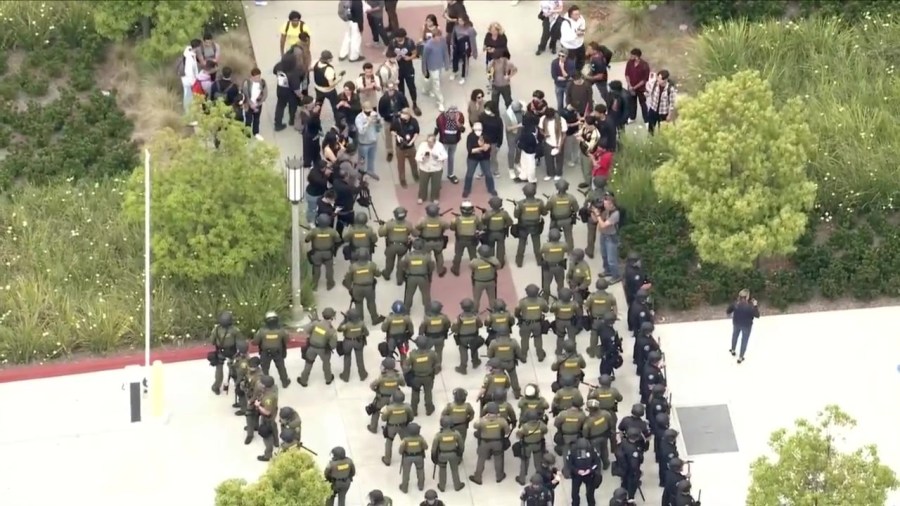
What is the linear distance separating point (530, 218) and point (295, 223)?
346cm

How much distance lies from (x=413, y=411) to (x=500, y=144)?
5.61 meters

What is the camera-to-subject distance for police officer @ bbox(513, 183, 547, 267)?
106 feet

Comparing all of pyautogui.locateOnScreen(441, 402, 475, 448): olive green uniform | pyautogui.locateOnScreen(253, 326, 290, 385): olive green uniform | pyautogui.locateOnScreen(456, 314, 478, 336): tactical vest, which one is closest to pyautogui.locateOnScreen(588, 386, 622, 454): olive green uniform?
pyautogui.locateOnScreen(441, 402, 475, 448): olive green uniform

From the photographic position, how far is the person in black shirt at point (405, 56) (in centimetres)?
3525

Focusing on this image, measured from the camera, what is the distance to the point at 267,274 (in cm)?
3238

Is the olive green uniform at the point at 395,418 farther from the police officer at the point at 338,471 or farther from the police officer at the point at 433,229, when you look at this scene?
the police officer at the point at 433,229

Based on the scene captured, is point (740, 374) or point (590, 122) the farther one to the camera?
point (590, 122)

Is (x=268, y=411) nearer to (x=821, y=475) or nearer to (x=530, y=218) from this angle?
(x=530, y=218)

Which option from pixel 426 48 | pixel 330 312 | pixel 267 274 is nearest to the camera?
pixel 330 312

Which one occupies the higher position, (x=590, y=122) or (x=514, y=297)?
(x=590, y=122)

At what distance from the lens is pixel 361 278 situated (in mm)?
31359

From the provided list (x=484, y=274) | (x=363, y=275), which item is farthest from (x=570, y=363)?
(x=363, y=275)

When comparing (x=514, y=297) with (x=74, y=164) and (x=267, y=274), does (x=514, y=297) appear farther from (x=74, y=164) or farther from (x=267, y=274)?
(x=74, y=164)

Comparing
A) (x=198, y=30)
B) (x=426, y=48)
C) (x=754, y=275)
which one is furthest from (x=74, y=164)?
(x=754, y=275)
